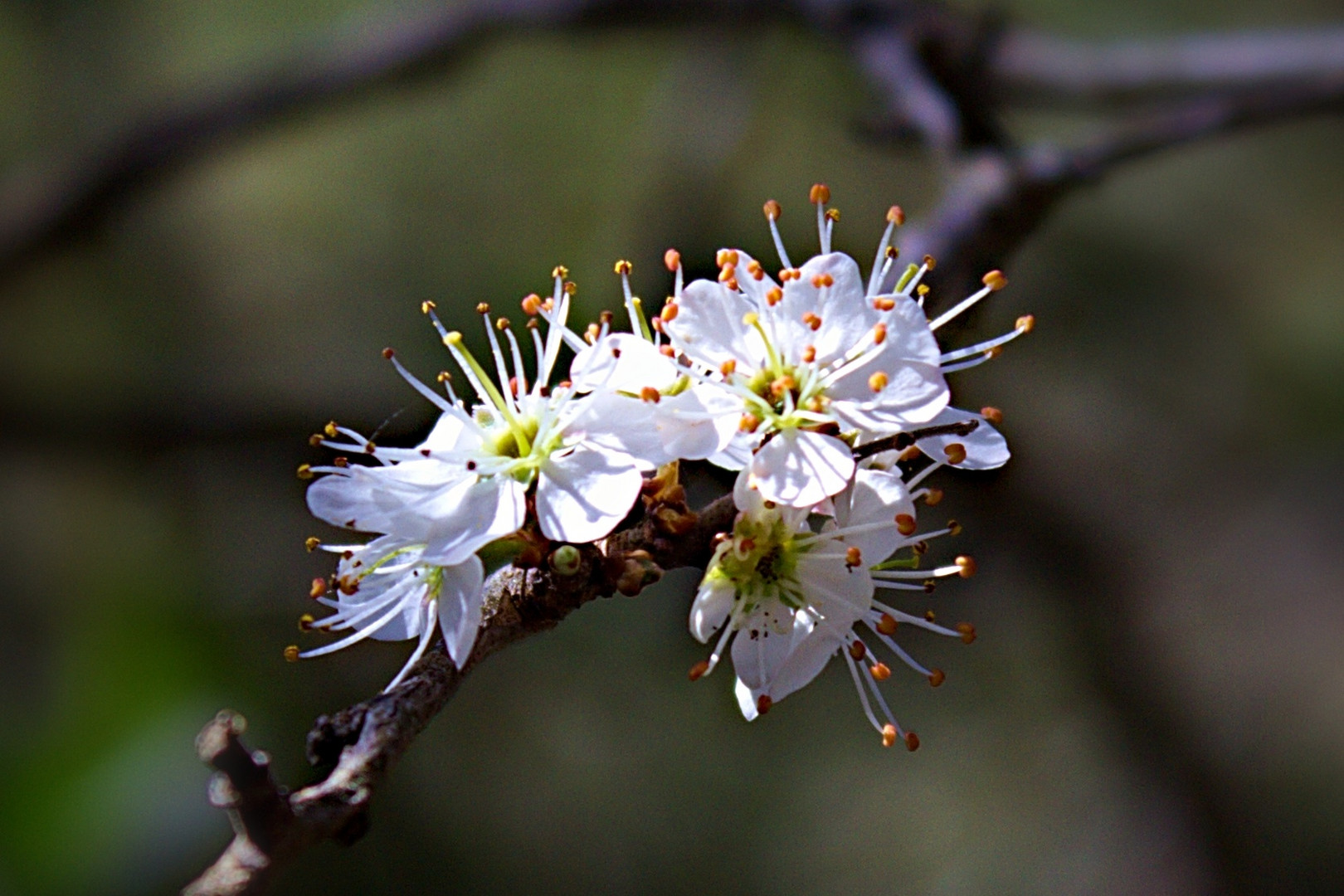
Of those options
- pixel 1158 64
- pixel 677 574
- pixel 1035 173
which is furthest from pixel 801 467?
pixel 1158 64

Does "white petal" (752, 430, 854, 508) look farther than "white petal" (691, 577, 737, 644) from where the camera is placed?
No

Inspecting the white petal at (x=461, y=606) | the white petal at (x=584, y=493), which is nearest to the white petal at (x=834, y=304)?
the white petal at (x=584, y=493)

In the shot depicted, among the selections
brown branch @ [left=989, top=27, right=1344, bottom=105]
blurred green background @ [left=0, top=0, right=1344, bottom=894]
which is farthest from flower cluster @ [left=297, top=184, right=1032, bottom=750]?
brown branch @ [left=989, top=27, right=1344, bottom=105]

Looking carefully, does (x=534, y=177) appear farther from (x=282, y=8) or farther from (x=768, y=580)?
(x=768, y=580)

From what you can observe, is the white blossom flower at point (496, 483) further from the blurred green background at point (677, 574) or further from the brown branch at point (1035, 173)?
the blurred green background at point (677, 574)

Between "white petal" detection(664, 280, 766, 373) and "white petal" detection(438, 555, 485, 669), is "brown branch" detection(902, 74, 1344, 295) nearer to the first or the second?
"white petal" detection(664, 280, 766, 373)
